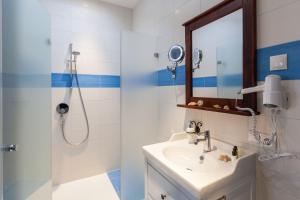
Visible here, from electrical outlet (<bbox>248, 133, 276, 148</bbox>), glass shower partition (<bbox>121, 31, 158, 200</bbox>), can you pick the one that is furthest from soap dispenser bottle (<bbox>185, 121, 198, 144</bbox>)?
glass shower partition (<bbox>121, 31, 158, 200</bbox>)

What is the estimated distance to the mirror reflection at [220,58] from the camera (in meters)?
1.08

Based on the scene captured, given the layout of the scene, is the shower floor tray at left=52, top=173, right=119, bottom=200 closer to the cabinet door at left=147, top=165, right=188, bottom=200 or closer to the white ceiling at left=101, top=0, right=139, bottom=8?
the cabinet door at left=147, top=165, right=188, bottom=200

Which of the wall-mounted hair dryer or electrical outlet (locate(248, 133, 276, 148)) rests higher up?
the wall-mounted hair dryer

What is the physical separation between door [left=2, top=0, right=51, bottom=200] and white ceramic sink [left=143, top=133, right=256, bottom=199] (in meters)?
0.90

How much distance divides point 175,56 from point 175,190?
3.74 feet

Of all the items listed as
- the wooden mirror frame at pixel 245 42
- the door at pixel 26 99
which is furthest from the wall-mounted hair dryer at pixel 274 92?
the door at pixel 26 99

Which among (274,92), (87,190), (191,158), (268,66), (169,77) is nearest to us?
(274,92)

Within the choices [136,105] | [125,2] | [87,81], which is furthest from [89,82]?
[125,2]

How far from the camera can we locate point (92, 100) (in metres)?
2.36

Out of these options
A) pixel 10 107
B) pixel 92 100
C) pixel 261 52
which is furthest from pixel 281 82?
pixel 92 100

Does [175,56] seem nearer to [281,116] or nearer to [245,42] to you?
[245,42]

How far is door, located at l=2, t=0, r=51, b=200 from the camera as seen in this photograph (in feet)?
3.60

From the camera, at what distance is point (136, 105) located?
5.85ft

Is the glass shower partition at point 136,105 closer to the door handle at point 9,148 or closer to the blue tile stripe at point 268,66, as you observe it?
the blue tile stripe at point 268,66
